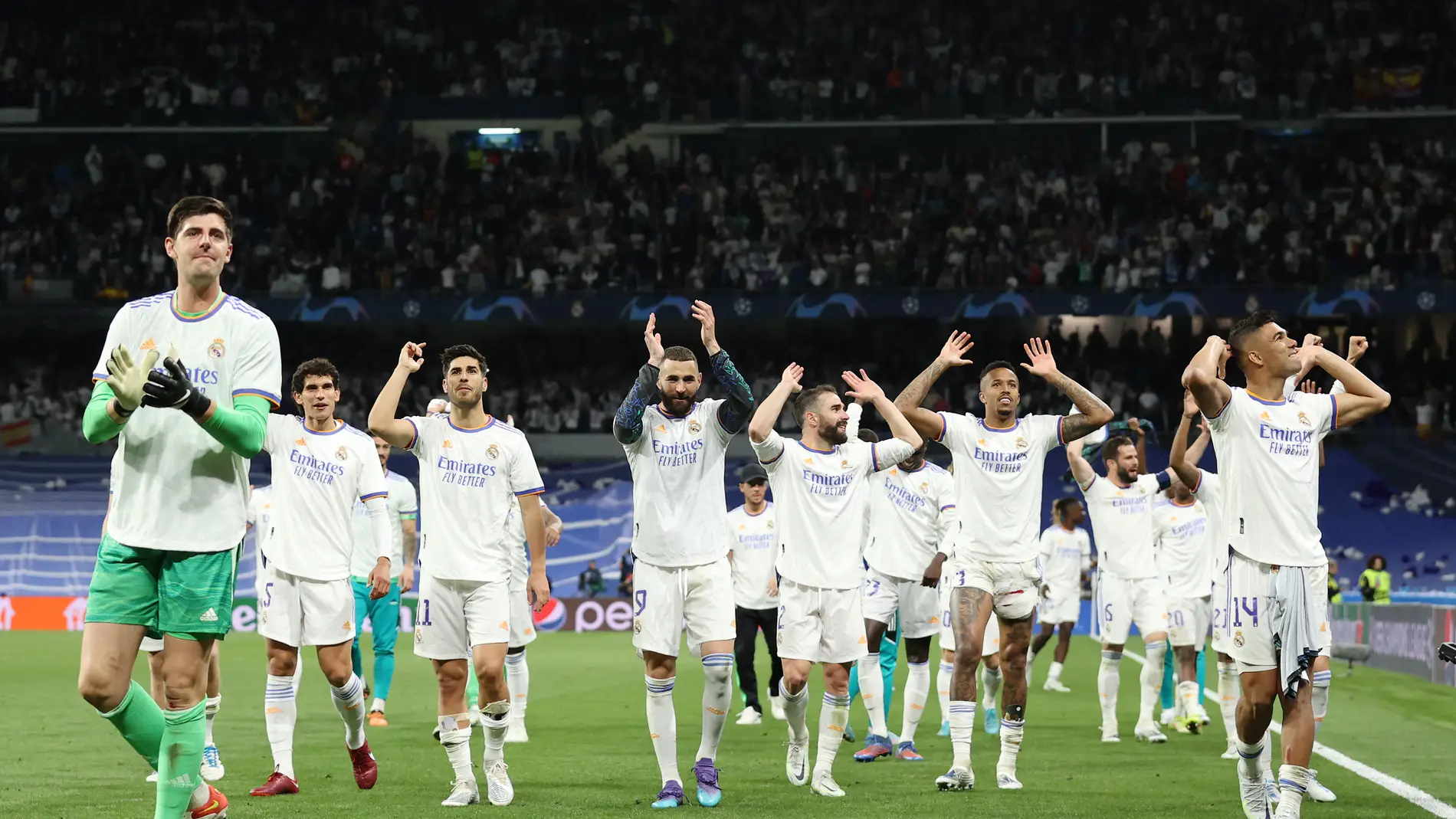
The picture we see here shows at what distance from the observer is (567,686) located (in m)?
20.5

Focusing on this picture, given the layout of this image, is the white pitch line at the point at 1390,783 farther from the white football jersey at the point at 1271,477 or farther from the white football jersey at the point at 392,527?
the white football jersey at the point at 392,527

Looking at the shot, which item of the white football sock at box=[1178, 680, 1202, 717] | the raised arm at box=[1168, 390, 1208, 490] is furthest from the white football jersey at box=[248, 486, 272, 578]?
the white football sock at box=[1178, 680, 1202, 717]

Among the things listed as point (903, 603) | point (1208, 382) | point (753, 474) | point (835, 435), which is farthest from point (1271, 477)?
point (753, 474)

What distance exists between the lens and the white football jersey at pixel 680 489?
33.5 feet

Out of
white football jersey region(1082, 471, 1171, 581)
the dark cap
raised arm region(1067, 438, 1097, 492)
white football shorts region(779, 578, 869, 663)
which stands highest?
raised arm region(1067, 438, 1097, 492)

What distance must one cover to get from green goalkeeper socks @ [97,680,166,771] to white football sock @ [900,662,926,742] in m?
7.38

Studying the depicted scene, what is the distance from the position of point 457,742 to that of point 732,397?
2.84 metres

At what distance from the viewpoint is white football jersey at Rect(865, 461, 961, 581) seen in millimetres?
13680

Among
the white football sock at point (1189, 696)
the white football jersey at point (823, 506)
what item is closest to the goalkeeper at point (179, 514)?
the white football jersey at point (823, 506)

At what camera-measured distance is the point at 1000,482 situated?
11.0 metres

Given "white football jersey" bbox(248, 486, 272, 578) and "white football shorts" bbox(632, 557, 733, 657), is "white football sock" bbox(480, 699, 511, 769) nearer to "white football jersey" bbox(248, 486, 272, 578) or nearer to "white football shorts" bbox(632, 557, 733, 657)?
"white football shorts" bbox(632, 557, 733, 657)

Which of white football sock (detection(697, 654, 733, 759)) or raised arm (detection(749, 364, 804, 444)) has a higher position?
raised arm (detection(749, 364, 804, 444))

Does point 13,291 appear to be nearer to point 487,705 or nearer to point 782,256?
point 782,256

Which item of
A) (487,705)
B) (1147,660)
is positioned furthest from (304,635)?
(1147,660)
